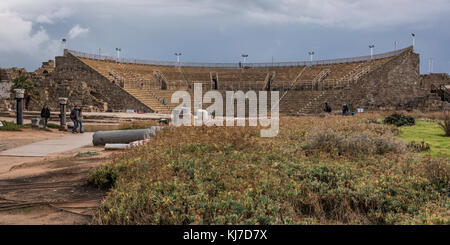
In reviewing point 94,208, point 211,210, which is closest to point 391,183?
point 211,210

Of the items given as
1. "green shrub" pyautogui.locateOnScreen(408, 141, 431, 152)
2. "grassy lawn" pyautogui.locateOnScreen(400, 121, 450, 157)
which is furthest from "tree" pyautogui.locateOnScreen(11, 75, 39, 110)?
"green shrub" pyautogui.locateOnScreen(408, 141, 431, 152)

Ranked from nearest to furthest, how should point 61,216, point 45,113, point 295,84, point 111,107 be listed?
point 61,216, point 45,113, point 111,107, point 295,84

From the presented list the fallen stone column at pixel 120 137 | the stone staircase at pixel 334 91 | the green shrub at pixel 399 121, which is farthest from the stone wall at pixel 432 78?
the fallen stone column at pixel 120 137

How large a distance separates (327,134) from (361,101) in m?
35.1

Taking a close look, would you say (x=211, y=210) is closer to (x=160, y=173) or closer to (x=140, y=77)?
(x=160, y=173)

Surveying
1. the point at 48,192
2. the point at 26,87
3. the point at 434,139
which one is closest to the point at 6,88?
the point at 26,87

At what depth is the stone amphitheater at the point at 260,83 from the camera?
42219mm

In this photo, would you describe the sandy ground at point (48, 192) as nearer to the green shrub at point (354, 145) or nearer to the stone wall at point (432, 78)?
the green shrub at point (354, 145)

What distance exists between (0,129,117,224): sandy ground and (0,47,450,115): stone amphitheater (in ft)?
100

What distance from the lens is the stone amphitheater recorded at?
42.2 m

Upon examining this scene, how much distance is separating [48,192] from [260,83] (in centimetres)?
4841

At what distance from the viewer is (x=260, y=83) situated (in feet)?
176

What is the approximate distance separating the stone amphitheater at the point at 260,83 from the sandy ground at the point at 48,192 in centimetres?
3059
